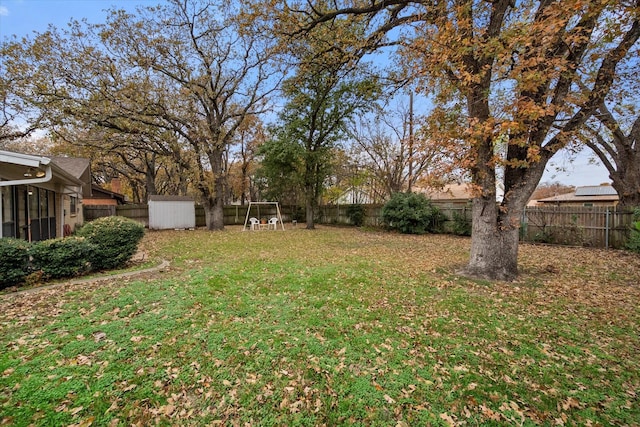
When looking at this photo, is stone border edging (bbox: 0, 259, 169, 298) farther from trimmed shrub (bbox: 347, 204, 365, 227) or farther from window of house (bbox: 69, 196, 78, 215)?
trimmed shrub (bbox: 347, 204, 365, 227)

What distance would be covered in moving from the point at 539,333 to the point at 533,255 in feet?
19.8

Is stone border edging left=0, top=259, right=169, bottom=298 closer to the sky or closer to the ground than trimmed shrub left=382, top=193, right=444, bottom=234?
closer to the ground

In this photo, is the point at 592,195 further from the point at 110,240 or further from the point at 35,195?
the point at 35,195

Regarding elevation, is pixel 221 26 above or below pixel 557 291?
above

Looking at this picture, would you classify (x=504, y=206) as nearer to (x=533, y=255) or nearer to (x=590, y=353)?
(x=590, y=353)

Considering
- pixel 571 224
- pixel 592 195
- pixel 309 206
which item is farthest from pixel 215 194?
pixel 592 195

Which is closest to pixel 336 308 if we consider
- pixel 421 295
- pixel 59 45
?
pixel 421 295

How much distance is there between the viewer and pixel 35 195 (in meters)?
7.96

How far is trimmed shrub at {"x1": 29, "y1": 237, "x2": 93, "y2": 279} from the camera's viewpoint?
509cm

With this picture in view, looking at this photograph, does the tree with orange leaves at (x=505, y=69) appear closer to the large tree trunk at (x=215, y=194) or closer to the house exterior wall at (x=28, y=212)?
the house exterior wall at (x=28, y=212)

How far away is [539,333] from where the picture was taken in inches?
135

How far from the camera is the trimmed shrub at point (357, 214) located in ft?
59.9

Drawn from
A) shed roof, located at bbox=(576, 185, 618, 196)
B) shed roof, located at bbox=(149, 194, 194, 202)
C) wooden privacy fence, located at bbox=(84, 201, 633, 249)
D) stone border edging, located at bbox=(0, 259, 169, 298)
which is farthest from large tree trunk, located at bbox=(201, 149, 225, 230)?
shed roof, located at bbox=(576, 185, 618, 196)

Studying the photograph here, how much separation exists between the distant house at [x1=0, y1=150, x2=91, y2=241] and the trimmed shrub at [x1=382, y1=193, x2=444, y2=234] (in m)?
12.5
